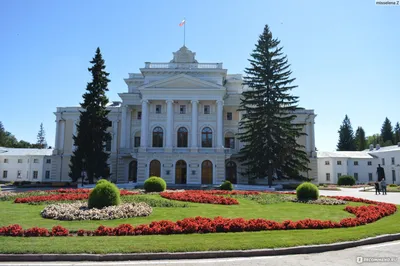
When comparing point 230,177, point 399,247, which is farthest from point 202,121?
point 399,247

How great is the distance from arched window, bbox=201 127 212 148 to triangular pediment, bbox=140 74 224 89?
6.21m

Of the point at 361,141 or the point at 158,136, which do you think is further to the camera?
the point at 361,141

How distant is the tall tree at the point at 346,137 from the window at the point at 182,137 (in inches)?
2377

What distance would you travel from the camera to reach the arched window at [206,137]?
45.8 metres

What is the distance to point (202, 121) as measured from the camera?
4619 cm

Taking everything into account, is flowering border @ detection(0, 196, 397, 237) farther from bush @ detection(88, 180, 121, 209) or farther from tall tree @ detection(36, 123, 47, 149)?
tall tree @ detection(36, 123, 47, 149)

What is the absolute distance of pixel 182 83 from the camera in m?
45.2

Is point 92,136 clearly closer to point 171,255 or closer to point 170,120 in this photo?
point 170,120

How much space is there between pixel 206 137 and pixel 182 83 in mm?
8502

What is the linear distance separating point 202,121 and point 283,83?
12550 mm

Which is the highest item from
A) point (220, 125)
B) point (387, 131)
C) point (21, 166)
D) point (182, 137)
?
point (387, 131)

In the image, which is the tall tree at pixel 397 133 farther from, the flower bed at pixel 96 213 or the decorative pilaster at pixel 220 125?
the flower bed at pixel 96 213

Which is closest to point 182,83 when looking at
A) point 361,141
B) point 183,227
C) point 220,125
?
point 220,125

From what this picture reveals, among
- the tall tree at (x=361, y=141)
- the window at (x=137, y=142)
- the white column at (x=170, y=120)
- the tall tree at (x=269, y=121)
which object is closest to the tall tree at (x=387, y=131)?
the tall tree at (x=361, y=141)
